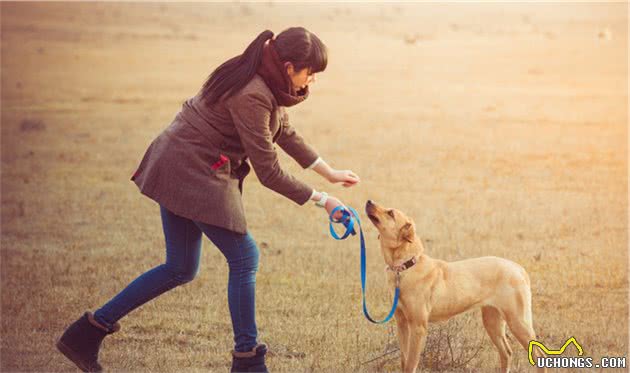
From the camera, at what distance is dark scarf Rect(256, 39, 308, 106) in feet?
19.0

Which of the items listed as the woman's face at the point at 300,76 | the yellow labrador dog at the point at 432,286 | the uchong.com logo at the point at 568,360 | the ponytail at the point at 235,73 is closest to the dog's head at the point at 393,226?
the yellow labrador dog at the point at 432,286

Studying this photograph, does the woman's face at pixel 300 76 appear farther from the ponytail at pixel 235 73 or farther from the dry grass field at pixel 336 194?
the dry grass field at pixel 336 194

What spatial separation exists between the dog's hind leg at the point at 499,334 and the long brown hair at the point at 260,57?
7.13 ft

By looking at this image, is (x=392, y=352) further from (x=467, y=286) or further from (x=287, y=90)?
(x=287, y=90)

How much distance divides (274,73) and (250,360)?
5.65ft

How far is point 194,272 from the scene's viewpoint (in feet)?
20.5

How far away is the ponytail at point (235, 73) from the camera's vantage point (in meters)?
5.79

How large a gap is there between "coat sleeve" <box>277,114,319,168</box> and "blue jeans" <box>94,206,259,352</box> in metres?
0.70

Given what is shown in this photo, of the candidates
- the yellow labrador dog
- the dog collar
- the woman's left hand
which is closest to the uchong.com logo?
the yellow labrador dog

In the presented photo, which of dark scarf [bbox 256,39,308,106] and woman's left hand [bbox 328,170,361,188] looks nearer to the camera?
dark scarf [bbox 256,39,308,106]

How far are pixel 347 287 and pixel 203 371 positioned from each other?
2728mm

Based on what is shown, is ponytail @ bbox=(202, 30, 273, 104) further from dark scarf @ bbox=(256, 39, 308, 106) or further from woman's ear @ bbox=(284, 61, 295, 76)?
woman's ear @ bbox=(284, 61, 295, 76)

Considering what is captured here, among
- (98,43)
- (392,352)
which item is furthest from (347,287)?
(98,43)

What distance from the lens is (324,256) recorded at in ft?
34.5
